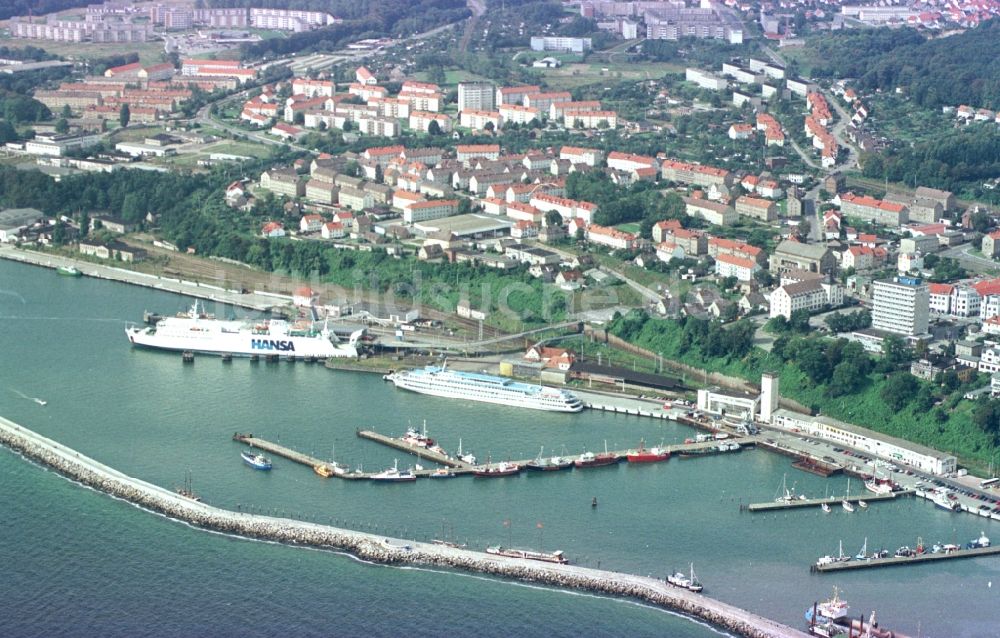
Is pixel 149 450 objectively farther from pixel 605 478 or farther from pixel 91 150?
pixel 91 150

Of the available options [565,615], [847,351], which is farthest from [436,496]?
[847,351]

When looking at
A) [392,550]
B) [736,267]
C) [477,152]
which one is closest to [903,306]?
[736,267]

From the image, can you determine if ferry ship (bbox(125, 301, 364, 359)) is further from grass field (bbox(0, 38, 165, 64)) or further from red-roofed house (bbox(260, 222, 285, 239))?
grass field (bbox(0, 38, 165, 64))

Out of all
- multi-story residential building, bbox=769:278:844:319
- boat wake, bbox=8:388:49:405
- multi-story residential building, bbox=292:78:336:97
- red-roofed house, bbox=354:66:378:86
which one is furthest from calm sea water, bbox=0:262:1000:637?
red-roofed house, bbox=354:66:378:86

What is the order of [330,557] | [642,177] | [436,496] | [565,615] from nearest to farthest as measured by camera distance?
[565,615] < [330,557] < [436,496] < [642,177]

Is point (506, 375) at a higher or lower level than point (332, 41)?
lower

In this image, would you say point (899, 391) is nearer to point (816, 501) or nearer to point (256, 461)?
point (816, 501)
